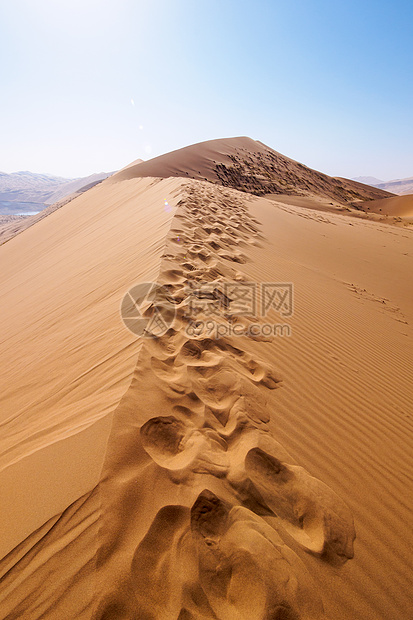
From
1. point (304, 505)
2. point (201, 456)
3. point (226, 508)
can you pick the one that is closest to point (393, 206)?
point (304, 505)

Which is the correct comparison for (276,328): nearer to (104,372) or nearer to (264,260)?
(104,372)

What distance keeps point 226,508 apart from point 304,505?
476 mm

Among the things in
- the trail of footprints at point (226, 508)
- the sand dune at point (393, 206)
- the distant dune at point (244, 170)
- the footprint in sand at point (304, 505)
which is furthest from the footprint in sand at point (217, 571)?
the sand dune at point (393, 206)

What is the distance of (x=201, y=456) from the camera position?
1608 millimetres

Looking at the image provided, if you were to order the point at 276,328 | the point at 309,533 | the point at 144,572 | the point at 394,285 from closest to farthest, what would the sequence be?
the point at 144,572 < the point at 309,533 < the point at 276,328 < the point at 394,285

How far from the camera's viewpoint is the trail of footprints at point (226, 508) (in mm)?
1150

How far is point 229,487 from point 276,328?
7.28 feet

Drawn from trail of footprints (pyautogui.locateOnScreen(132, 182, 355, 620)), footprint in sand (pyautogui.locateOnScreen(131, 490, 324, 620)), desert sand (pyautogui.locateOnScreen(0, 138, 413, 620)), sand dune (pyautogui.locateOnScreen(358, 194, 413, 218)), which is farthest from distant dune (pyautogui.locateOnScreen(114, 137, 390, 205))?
footprint in sand (pyautogui.locateOnScreen(131, 490, 324, 620))

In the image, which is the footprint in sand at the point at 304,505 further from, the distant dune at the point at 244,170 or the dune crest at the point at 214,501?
the distant dune at the point at 244,170

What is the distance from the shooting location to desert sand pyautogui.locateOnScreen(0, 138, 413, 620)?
3.83ft

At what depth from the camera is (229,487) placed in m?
1.51

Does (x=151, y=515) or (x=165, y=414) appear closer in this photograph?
(x=151, y=515)

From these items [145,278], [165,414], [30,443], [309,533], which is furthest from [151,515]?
[145,278]

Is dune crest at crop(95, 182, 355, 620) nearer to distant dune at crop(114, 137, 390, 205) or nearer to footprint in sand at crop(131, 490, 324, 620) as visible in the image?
footprint in sand at crop(131, 490, 324, 620)
